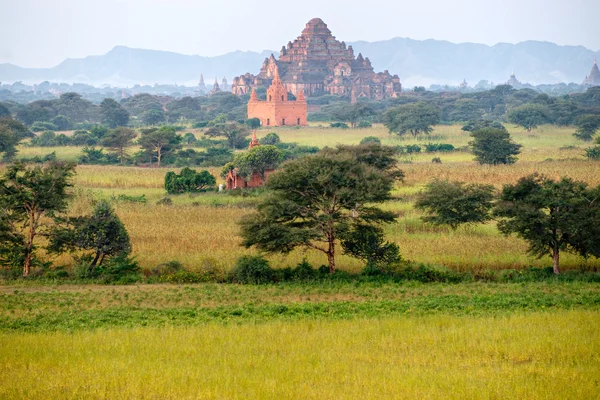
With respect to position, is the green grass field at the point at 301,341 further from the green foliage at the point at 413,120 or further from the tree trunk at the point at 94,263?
the green foliage at the point at 413,120

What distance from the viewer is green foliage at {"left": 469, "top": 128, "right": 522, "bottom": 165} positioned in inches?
2012

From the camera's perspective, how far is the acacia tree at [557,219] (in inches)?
856

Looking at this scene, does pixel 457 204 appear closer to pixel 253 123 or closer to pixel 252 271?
pixel 252 271

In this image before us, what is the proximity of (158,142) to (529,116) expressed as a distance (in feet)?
134

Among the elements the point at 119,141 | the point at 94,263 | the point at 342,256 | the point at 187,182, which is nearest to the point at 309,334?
the point at 342,256

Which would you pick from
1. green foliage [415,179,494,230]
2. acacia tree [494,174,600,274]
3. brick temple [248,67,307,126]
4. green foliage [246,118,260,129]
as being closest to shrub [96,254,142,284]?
acacia tree [494,174,600,274]

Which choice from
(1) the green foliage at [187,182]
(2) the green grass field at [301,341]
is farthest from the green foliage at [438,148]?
(2) the green grass field at [301,341]

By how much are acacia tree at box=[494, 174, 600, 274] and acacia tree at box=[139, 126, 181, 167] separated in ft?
119

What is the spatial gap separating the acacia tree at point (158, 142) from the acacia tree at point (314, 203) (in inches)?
1308

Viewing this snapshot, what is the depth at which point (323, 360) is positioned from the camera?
47.4 feet

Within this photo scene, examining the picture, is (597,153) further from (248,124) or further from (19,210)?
(248,124)

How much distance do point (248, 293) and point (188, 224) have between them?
11.2 meters

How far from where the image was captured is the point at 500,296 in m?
19.5

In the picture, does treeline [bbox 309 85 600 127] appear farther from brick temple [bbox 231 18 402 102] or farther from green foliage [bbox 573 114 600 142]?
green foliage [bbox 573 114 600 142]
